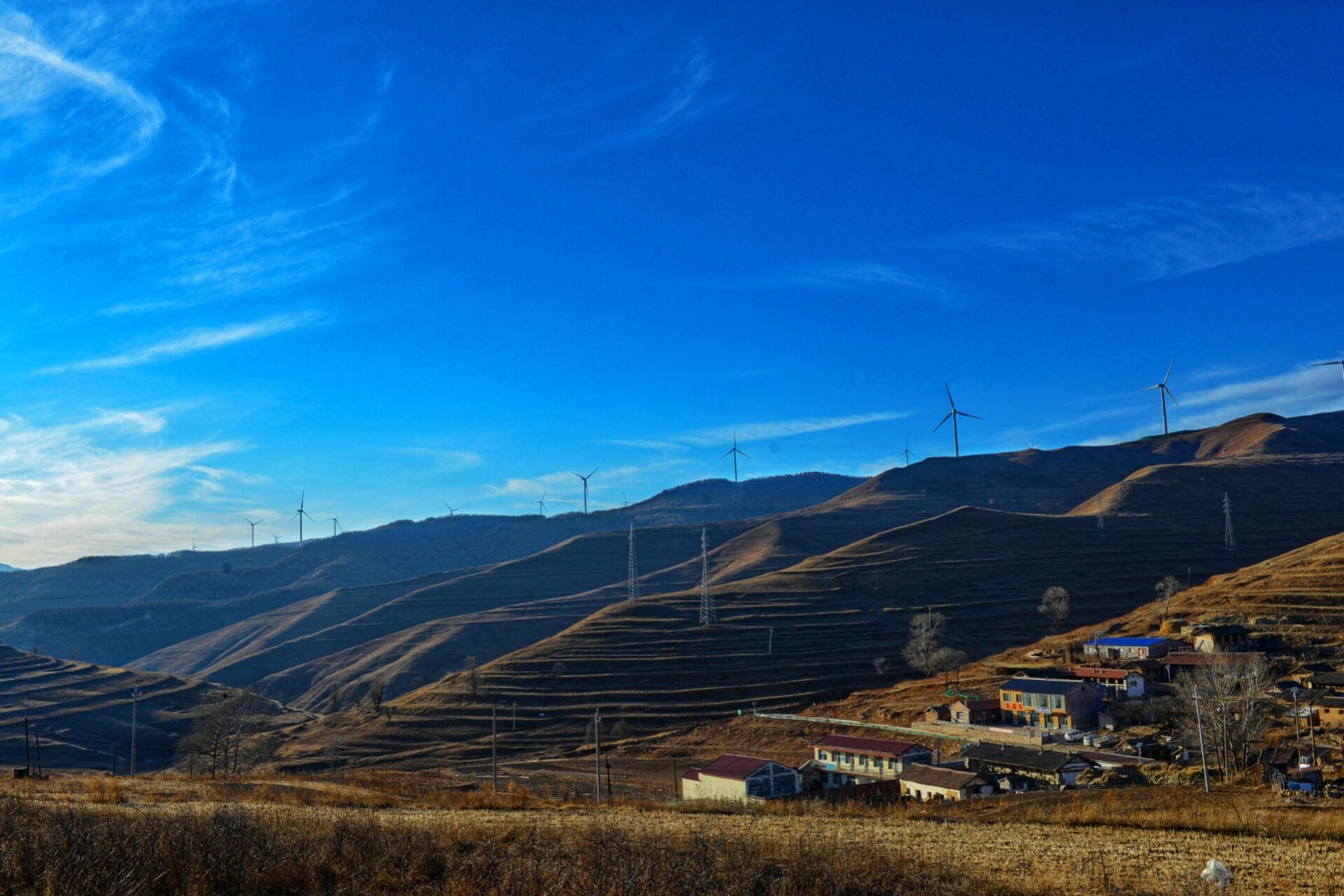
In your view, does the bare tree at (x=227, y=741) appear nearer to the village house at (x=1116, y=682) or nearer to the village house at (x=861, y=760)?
the village house at (x=861, y=760)

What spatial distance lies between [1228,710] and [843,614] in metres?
70.3

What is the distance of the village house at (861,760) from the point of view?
53438 millimetres

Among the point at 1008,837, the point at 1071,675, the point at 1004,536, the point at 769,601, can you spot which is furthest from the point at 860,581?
the point at 1008,837

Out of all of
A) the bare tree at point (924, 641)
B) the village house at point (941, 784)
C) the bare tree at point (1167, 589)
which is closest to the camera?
the village house at point (941, 784)

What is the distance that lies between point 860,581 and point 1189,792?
100010mm

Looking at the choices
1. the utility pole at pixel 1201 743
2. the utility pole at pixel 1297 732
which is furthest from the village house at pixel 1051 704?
the utility pole at pixel 1201 743

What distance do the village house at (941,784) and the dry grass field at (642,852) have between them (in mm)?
19940

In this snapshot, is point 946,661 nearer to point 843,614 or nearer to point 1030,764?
point 843,614

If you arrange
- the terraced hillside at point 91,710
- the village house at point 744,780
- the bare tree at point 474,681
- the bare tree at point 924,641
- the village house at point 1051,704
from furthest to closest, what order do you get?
the bare tree at point 474,681 < the bare tree at point 924,641 < the terraced hillside at point 91,710 < the village house at point 1051,704 < the village house at point 744,780

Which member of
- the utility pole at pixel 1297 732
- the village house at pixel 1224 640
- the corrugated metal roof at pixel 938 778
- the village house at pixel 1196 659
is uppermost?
the village house at pixel 1224 640

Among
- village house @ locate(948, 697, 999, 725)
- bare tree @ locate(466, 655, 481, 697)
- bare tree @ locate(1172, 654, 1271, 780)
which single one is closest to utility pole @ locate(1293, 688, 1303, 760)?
bare tree @ locate(1172, 654, 1271, 780)

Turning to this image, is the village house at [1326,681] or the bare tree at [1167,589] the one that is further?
the bare tree at [1167,589]

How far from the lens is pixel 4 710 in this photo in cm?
9612

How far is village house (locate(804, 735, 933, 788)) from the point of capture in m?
53.4
